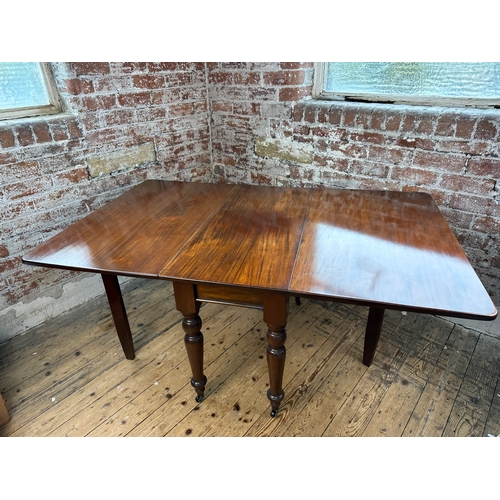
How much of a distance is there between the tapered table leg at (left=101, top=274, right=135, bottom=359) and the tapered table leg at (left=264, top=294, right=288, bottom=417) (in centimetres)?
75

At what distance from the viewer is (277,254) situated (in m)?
1.30

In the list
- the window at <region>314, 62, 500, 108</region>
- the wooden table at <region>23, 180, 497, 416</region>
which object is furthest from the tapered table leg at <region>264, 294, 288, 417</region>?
the window at <region>314, 62, 500, 108</region>

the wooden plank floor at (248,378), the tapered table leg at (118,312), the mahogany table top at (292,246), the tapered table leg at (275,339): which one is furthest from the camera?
the tapered table leg at (118,312)

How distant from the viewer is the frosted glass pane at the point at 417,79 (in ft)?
5.55

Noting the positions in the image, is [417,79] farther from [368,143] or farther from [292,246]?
[292,246]

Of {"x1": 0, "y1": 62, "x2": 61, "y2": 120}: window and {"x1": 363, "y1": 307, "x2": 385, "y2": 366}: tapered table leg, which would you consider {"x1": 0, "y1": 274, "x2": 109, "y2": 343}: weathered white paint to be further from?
{"x1": 363, "y1": 307, "x2": 385, "y2": 366}: tapered table leg

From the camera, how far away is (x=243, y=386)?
1726 millimetres

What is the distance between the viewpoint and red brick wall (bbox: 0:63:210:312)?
1808 mm

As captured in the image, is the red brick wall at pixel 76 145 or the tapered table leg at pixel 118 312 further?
the red brick wall at pixel 76 145

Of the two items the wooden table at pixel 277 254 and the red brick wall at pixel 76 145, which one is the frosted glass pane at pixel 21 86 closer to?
the red brick wall at pixel 76 145

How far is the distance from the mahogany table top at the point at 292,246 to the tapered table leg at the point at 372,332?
451 millimetres

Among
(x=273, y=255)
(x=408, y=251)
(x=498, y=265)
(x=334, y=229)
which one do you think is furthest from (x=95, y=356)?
(x=498, y=265)

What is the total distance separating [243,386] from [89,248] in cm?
96

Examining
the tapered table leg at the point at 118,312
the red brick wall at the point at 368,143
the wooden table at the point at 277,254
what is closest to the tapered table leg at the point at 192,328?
the wooden table at the point at 277,254
